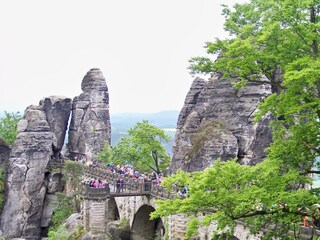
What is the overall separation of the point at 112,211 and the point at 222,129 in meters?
15.4

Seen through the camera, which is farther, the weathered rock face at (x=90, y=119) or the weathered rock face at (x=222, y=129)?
the weathered rock face at (x=90, y=119)

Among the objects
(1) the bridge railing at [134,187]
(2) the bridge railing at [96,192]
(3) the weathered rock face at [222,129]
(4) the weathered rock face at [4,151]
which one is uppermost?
(3) the weathered rock face at [222,129]

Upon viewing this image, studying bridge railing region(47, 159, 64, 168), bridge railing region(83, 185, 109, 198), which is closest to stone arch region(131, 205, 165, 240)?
bridge railing region(83, 185, 109, 198)

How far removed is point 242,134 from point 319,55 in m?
20.0

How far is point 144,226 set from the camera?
130 feet

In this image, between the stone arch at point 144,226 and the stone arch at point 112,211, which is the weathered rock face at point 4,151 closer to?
the stone arch at point 112,211

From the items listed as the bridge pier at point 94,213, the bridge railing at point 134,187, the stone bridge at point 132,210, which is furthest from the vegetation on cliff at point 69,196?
the bridge pier at point 94,213

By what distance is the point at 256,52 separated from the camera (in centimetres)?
1678

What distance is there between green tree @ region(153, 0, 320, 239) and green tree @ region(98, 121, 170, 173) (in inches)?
1369

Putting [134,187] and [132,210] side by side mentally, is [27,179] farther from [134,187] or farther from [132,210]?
[134,187]

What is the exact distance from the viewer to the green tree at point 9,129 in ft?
178

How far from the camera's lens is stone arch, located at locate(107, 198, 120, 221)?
44.0 metres

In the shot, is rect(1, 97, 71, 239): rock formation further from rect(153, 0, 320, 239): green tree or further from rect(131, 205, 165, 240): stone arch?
rect(153, 0, 320, 239): green tree

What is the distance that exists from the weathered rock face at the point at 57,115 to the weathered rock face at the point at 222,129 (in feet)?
73.5
